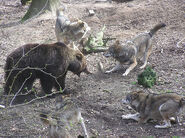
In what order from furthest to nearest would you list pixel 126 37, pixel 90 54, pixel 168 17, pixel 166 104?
pixel 168 17 < pixel 126 37 < pixel 90 54 < pixel 166 104

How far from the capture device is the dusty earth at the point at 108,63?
6.45m

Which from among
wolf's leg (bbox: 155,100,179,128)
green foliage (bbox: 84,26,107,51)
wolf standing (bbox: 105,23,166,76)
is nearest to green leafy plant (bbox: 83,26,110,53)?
green foliage (bbox: 84,26,107,51)

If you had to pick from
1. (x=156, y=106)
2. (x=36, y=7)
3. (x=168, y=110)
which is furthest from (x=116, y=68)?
(x=36, y=7)

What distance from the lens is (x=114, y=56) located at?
30.0ft

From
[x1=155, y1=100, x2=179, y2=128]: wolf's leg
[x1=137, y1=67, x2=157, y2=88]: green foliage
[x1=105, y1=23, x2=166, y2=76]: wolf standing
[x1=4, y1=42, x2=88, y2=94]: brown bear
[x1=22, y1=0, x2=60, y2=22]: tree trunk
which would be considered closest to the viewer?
[x1=155, y1=100, x2=179, y2=128]: wolf's leg

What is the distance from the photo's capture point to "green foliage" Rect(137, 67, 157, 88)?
7.77 metres

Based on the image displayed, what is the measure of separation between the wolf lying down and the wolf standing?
243 centimetres

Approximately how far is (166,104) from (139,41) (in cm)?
365

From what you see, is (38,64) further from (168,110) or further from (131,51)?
(168,110)

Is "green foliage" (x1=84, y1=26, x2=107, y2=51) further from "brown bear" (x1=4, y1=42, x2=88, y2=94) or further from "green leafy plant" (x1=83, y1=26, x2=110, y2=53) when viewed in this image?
"brown bear" (x1=4, y1=42, x2=88, y2=94)

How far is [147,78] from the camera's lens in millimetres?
7820

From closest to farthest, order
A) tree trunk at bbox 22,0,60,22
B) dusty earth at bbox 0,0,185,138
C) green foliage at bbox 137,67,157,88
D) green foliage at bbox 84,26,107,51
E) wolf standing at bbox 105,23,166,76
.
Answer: dusty earth at bbox 0,0,185,138, green foliage at bbox 137,67,157,88, wolf standing at bbox 105,23,166,76, green foliage at bbox 84,26,107,51, tree trunk at bbox 22,0,60,22

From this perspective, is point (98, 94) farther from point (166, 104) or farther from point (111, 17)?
point (111, 17)

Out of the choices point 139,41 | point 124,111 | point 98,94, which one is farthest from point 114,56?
point 124,111
